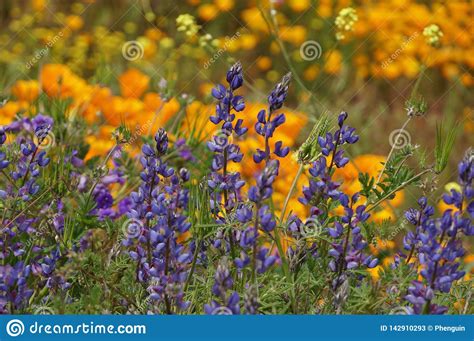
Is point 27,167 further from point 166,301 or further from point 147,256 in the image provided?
point 166,301

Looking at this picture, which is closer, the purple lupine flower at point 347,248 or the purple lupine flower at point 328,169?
the purple lupine flower at point 347,248

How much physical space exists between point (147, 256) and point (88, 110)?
8.27ft

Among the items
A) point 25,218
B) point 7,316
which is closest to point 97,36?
point 25,218

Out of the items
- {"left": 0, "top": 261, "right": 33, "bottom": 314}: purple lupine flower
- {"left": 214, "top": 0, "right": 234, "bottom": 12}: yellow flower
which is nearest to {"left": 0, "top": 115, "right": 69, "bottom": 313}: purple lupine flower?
{"left": 0, "top": 261, "right": 33, "bottom": 314}: purple lupine flower

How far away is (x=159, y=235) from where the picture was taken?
252 cm
